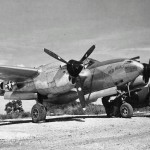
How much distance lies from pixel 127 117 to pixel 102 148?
9170 millimetres

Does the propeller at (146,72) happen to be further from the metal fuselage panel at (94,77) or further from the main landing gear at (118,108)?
the main landing gear at (118,108)

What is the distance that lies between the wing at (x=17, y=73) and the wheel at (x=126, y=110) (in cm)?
550

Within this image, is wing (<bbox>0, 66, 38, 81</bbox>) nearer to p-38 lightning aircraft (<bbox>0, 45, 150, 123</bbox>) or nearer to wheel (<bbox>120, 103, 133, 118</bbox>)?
p-38 lightning aircraft (<bbox>0, 45, 150, 123</bbox>)

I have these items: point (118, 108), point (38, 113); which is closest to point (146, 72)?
point (118, 108)

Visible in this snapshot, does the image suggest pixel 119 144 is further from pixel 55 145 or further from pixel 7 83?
pixel 7 83

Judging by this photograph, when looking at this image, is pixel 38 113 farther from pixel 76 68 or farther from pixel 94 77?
pixel 94 77

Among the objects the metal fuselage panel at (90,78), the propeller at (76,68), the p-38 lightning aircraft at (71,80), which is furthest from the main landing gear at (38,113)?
the propeller at (76,68)

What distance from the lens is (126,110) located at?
585 inches

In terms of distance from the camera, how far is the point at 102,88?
47.0ft

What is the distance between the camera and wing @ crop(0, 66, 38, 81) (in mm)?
13109

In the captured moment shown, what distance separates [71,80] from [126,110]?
4.18m

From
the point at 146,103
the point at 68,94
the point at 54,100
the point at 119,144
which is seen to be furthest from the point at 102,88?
the point at 119,144

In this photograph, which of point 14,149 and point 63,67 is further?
point 63,67

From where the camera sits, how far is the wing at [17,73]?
43.0 ft
